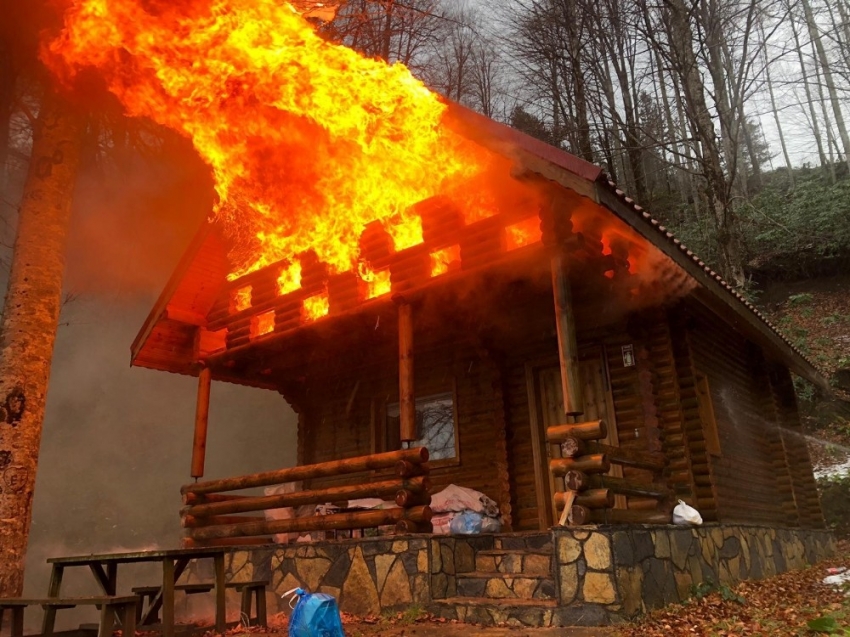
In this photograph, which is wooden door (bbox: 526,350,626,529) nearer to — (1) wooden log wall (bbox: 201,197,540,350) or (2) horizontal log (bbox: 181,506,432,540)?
(1) wooden log wall (bbox: 201,197,540,350)

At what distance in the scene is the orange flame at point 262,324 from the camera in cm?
1144

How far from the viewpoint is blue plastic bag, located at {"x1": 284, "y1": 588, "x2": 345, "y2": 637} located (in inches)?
199

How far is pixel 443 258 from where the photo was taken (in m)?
9.36

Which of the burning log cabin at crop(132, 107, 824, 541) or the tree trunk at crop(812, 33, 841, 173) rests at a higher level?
the tree trunk at crop(812, 33, 841, 173)

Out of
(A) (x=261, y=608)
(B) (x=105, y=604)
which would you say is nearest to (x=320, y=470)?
(A) (x=261, y=608)

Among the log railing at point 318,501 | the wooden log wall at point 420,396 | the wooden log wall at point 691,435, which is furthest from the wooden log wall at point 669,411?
the log railing at point 318,501

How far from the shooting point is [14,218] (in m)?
24.4

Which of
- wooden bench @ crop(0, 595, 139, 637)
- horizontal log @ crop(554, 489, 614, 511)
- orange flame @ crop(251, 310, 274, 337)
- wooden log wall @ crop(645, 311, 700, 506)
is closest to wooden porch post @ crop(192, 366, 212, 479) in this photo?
orange flame @ crop(251, 310, 274, 337)

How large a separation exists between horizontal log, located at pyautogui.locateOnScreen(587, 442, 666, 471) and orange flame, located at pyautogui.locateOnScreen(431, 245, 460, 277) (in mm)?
3405

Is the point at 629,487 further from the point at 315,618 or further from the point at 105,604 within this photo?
the point at 105,604

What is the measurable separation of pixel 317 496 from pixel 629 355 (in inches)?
196

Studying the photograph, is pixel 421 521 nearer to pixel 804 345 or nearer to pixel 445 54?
pixel 804 345

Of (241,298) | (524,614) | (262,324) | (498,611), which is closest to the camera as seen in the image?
(524,614)

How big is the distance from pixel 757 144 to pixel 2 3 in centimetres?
4268
